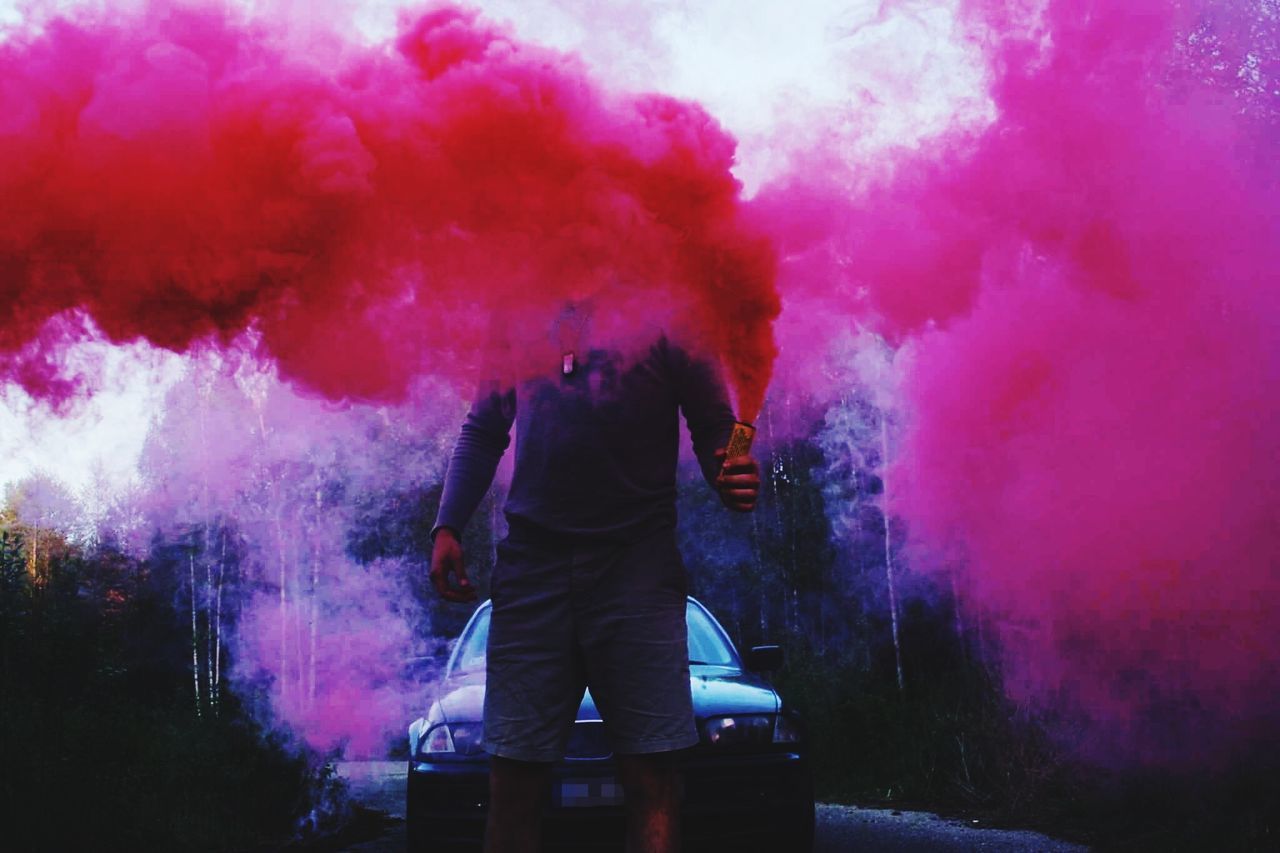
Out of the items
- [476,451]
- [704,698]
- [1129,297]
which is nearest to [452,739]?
[704,698]

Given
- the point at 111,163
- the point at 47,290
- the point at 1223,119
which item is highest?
the point at 1223,119

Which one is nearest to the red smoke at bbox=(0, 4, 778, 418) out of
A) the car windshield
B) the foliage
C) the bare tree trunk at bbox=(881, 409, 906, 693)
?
the car windshield

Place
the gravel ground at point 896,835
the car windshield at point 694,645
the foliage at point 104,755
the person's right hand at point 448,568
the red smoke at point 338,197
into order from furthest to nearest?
the gravel ground at point 896,835
the car windshield at point 694,645
the foliage at point 104,755
the person's right hand at point 448,568
the red smoke at point 338,197

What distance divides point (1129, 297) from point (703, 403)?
3108 mm

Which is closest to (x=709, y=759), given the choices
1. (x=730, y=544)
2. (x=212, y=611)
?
(x=730, y=544)

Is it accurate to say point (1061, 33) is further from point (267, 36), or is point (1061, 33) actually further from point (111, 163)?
point (111, 163)

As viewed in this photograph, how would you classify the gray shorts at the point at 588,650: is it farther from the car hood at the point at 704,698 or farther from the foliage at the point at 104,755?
the foliage at the point at 104,755

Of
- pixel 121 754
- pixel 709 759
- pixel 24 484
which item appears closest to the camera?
pixel 709 759

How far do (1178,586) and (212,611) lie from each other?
1024 inches

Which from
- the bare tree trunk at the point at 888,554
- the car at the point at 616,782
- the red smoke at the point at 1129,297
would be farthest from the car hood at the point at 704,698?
the bare tree trunk at the point at 888,554

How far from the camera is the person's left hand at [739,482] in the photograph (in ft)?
9.02

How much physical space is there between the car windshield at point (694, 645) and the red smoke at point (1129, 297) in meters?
1.94

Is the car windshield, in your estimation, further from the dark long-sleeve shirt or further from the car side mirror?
the dark long-sleeve shirt

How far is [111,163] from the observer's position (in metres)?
2.96
